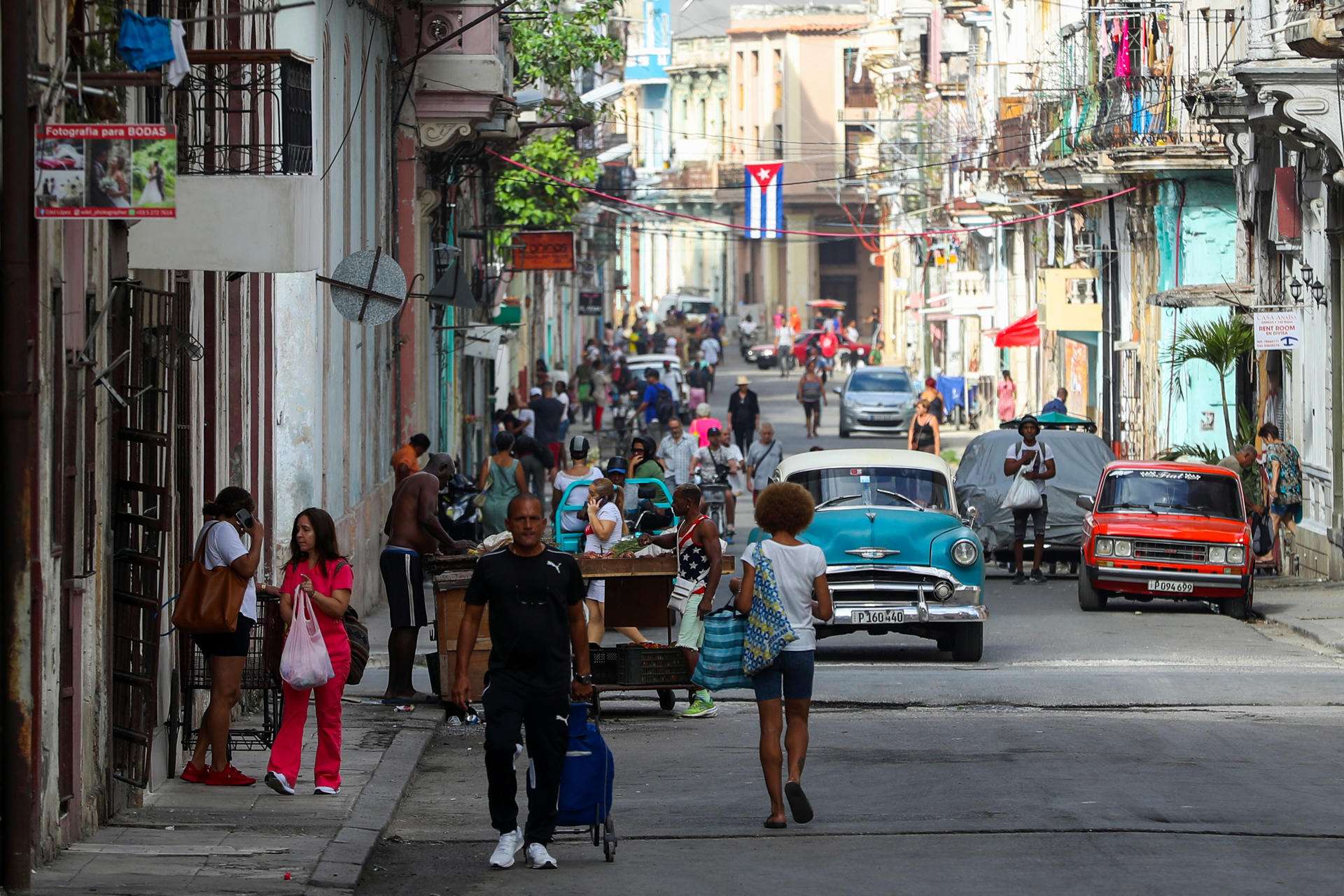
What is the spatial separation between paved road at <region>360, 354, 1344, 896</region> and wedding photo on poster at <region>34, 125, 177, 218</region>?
313 centimetres

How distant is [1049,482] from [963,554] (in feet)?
32.8

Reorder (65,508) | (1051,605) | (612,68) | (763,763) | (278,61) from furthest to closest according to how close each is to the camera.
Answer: (612,68)
(1051,605)
(278,61)
(763,763)
(65,508)

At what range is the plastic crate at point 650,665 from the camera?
1512 centimetres

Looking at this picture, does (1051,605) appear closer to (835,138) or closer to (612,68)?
(612,68)

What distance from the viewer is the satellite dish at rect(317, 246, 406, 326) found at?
56.9 feet

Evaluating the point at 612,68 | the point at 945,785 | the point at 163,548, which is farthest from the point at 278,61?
the point at 612,68

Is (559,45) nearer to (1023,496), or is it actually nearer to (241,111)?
(1023,496)

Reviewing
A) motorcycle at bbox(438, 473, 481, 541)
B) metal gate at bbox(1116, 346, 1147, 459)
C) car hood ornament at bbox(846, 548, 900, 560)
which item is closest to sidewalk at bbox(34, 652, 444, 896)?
car hood ornament at bbox(846, 548, 900, 560)

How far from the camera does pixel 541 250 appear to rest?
142ft

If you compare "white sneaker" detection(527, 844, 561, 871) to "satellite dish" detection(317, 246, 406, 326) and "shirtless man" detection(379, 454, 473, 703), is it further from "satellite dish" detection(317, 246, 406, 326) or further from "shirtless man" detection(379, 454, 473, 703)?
"satellite dish" detection(317, 246, 406, 326)

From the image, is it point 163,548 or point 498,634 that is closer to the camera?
point 498,634

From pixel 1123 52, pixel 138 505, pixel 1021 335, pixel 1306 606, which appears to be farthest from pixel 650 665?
pixel 1021 335

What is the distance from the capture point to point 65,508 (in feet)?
32.2

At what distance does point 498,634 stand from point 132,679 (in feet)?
6.86
